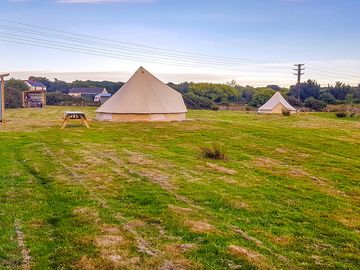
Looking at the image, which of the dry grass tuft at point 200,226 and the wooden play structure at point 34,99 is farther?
the wooden play structure at point 34,99

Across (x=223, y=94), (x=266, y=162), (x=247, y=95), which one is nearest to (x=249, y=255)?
(x=266, y=162)

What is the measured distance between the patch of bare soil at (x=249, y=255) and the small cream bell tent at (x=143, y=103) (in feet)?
69.5

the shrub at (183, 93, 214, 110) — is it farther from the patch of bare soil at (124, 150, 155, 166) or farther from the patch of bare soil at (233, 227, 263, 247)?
the patch of bare soil at (233, 227, 263, 247)

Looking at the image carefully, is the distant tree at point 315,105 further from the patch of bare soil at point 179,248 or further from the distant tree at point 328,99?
the patch of bare soil at point 179,248

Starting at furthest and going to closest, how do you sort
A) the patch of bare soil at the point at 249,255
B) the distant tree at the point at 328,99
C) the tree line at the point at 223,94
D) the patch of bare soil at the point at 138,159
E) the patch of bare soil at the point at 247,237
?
the distant tree at the point at 328,99
the tree line at the point at 223,94
the patch of bare soil at the point at 138,159
the patch of bare soil at the point at 247,237
the patch of bare soil at the point at 249,255

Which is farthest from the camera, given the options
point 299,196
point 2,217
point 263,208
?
point 299,196

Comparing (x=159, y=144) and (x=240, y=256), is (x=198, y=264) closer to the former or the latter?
(x=240, y=256)

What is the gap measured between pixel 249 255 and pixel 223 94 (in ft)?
264

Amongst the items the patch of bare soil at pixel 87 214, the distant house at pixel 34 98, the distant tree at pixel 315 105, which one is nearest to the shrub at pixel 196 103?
the distant tree at pixel 315 105

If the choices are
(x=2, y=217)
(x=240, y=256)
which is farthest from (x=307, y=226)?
(x=2, y=217)

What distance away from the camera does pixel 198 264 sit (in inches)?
190

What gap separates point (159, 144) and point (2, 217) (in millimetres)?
9664

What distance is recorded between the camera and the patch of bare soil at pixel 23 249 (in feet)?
15.4

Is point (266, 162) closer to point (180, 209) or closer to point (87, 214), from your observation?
point (180, 209)
